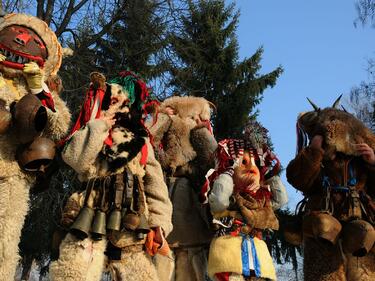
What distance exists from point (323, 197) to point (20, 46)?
8.87 feet

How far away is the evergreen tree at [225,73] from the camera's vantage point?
14.8 metres

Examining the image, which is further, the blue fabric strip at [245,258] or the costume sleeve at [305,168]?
the costume sleeve at [305,168]

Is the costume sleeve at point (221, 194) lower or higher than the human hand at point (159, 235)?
higher

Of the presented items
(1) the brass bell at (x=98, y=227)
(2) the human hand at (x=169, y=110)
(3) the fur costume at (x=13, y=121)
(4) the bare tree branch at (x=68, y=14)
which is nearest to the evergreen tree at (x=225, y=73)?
(4) the bare tree branch at (x=68, y=14)

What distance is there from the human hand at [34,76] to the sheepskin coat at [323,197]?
213cm

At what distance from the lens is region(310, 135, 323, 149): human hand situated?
14.9 ft

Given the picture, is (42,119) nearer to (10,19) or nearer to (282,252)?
(10,19)

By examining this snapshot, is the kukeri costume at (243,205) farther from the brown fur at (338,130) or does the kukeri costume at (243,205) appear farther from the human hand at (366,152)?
the human hand at (366,152)

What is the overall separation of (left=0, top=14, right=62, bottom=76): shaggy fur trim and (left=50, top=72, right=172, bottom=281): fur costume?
0.65m

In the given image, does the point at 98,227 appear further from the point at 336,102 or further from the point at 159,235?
the point at 336,102

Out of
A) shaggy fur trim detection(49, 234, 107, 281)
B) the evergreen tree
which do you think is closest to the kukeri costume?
shaggy fur trim detection(49, 234, 107, 281)

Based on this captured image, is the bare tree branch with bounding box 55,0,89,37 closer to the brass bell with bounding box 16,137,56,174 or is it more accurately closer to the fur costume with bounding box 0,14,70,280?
the fur costume with bounding box 0,14,70,280

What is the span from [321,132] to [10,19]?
2745 mm

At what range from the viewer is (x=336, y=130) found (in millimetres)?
4629
